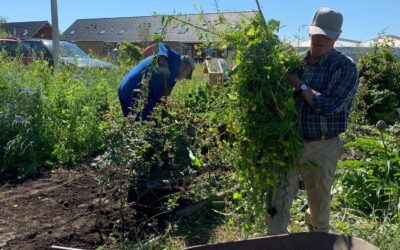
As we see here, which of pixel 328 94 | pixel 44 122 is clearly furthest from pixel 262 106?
pixel 44 122

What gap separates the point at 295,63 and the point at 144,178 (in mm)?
1838

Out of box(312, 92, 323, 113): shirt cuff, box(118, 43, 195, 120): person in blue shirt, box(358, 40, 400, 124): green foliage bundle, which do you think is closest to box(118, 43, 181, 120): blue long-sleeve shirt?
box(118, 43, 195, 120): person in blue shirt

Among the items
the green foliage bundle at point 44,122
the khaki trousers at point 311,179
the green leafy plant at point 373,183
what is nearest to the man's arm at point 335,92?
the khaki trousers at point 311,179

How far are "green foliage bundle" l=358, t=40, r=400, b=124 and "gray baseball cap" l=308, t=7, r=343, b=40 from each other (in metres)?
6.08

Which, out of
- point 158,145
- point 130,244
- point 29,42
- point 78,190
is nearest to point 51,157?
point 78,190

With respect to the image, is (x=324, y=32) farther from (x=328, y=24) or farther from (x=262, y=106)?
(x=262, y=106)

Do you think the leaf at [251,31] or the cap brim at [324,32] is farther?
the cap brim at [324,32]

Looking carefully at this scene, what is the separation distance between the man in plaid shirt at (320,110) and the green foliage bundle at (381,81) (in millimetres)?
5974

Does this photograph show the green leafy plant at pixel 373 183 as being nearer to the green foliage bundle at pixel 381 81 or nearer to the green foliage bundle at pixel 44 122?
the green foliage bundle at pixel 44 122

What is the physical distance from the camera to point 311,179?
3.57m

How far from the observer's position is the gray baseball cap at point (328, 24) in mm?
3256

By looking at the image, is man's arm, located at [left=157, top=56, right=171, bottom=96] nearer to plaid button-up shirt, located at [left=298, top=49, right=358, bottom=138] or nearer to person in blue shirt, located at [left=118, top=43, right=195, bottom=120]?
person in blue shirt, located at [left=118, top=43, right=195, bottom=120]

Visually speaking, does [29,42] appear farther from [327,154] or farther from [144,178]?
[327,154]

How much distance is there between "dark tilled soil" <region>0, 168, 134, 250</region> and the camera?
12.8 feet
